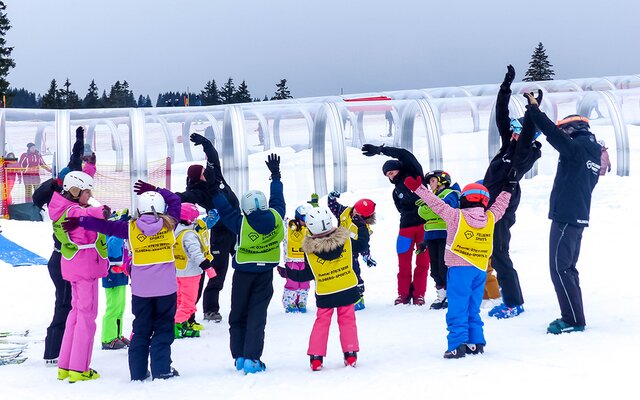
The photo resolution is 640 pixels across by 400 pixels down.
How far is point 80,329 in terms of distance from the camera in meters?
6.52

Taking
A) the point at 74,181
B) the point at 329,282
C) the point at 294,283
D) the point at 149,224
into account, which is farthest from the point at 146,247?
the point at 294,283

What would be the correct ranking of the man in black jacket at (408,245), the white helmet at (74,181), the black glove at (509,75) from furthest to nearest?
the man in black jacket at (408,245)
the black glove at (509,75)
the white helmet at (74,181)

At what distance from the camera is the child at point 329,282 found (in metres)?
6.34

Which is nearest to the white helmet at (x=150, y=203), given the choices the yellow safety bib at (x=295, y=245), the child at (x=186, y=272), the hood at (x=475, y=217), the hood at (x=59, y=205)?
the hood at (x=59, y=205)

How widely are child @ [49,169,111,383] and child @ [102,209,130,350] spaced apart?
3.18 ft

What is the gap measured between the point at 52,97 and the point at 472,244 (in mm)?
64782

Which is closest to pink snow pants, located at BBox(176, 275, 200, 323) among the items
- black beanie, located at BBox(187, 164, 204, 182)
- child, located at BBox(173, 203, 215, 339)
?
child, located at BBox(173, 203, 215, 339)

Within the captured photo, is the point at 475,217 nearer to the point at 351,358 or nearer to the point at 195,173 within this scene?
the point at 351,358

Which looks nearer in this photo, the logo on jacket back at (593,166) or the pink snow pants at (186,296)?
the logo on jacket back at (593,166)

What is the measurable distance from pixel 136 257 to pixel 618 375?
12.3ft

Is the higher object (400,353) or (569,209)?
(569,209)

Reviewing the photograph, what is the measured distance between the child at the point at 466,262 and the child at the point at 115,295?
10.2 feet

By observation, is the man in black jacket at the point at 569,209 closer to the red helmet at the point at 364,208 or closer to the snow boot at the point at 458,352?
the snow boot at the point at 458,352

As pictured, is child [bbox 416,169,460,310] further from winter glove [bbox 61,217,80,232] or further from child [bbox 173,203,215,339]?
winter glove [bbox 61,217,80,232]
